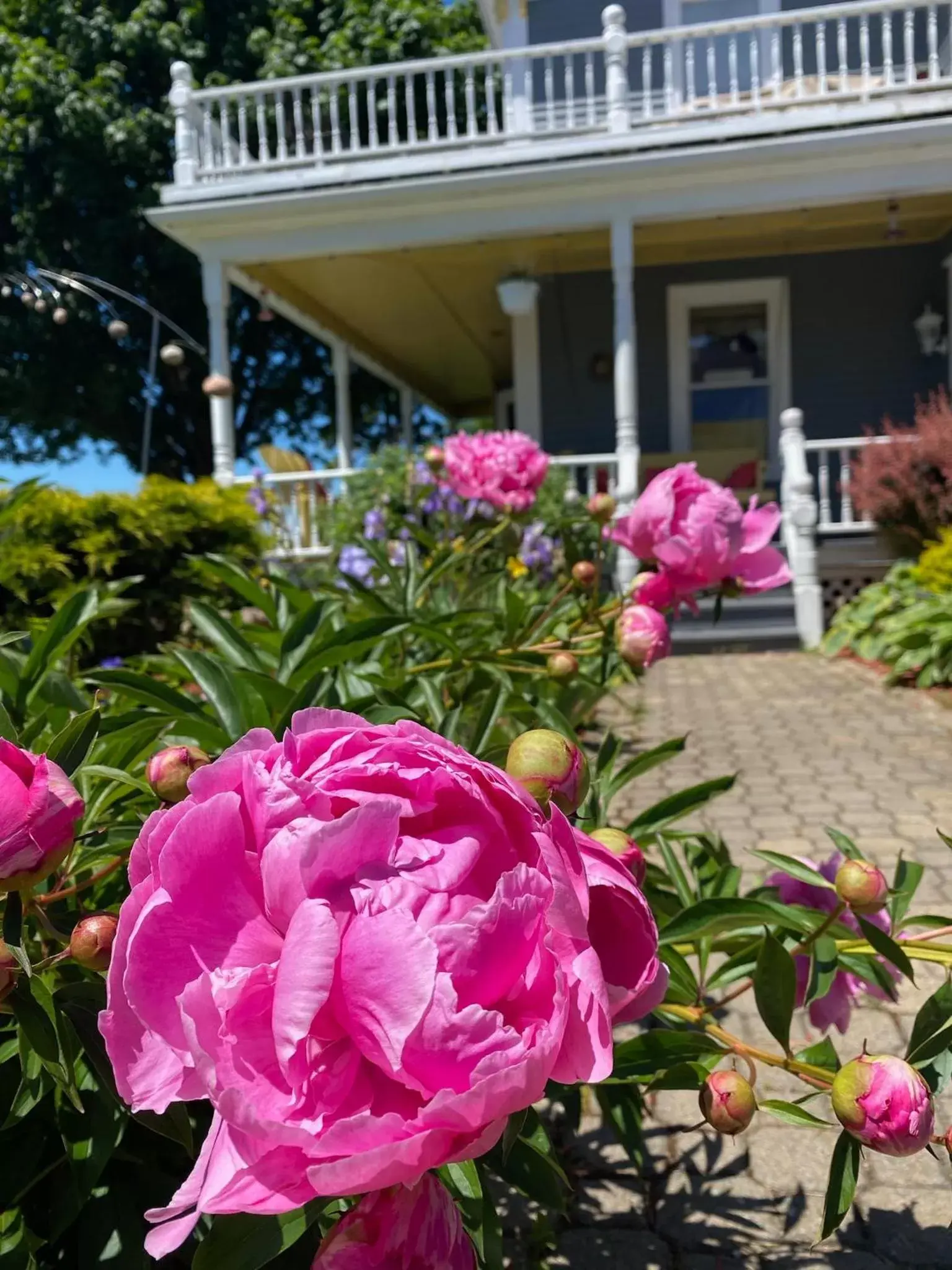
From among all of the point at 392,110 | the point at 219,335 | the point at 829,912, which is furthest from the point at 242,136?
the point at 829,912

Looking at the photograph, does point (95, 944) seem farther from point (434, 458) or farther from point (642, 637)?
point (434, 458)

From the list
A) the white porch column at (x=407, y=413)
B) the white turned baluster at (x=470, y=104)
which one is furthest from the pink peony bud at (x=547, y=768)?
the white porch column at (x=407, y=413)

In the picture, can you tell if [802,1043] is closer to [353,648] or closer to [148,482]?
[353,648]

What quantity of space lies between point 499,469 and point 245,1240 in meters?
1.76

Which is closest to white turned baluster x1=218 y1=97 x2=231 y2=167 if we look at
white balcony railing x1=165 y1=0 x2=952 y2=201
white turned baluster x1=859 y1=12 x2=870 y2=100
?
white balcony railing x1=165 y1=0 x2=952 y2=201

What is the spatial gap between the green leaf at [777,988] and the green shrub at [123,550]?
3168 millimetres

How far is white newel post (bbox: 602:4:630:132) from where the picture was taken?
7.52 m

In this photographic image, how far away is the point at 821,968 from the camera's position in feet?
3.21

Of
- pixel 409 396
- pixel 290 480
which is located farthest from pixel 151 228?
pixel 290 480

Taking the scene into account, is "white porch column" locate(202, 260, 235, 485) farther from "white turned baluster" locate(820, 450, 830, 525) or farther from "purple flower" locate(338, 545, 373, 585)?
"white turned baluster" locate(820, 450, 830, 525)

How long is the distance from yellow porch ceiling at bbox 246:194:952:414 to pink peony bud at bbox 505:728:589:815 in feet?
28.6

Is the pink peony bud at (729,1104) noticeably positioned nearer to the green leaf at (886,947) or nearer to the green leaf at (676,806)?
the green leaf at (886,947)

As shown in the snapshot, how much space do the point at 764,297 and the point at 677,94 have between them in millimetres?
2444

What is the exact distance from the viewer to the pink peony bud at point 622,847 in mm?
702
